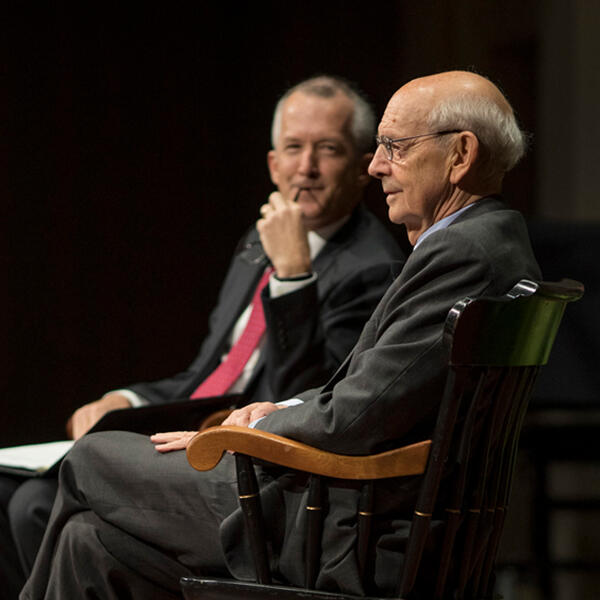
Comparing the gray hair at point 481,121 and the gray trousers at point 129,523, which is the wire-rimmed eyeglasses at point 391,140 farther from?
the gray trousers at point 129,523

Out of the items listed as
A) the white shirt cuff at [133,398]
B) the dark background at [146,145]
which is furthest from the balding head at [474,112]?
the dark background at [146,145]

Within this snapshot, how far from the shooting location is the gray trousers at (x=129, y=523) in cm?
187

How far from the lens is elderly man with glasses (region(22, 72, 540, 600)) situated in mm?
1680

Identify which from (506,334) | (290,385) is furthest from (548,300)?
(290,385)

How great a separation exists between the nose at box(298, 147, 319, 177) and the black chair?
1.10 m

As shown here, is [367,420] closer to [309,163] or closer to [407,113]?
[407,113]

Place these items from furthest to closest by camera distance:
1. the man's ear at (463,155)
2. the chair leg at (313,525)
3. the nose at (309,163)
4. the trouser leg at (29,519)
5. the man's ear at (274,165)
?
1. the man's ear at (274,165)
2. the nose at (309,163)
3. the trouser leg at (29,519)
4. the man's ear at (463,155)
5. the chair leg at (313,525)

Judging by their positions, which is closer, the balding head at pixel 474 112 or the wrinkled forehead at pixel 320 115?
the balding head at pixel 474 112

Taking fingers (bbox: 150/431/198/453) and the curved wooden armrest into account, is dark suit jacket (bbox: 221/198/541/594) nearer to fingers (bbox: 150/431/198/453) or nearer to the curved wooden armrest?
the curved wooden armrest

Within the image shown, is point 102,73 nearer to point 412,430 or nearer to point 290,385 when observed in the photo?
point 290,385

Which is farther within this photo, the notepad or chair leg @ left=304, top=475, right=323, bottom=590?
the notepad

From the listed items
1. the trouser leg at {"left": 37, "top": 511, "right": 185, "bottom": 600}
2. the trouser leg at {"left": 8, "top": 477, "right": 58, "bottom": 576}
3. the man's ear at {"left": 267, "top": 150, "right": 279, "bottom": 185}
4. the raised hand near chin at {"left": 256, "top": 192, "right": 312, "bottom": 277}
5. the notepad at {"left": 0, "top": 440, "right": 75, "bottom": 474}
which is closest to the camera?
the trouser leg at {"left": 37, "top": 511, "right": 185, "bottom": 600}

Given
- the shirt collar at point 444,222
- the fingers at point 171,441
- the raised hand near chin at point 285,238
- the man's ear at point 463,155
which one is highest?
the man's ear at point 463,155

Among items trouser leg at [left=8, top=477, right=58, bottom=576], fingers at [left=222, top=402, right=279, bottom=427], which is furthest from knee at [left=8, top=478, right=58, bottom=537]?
fingers at [left=222, top=402, right=279, bottom=427]
